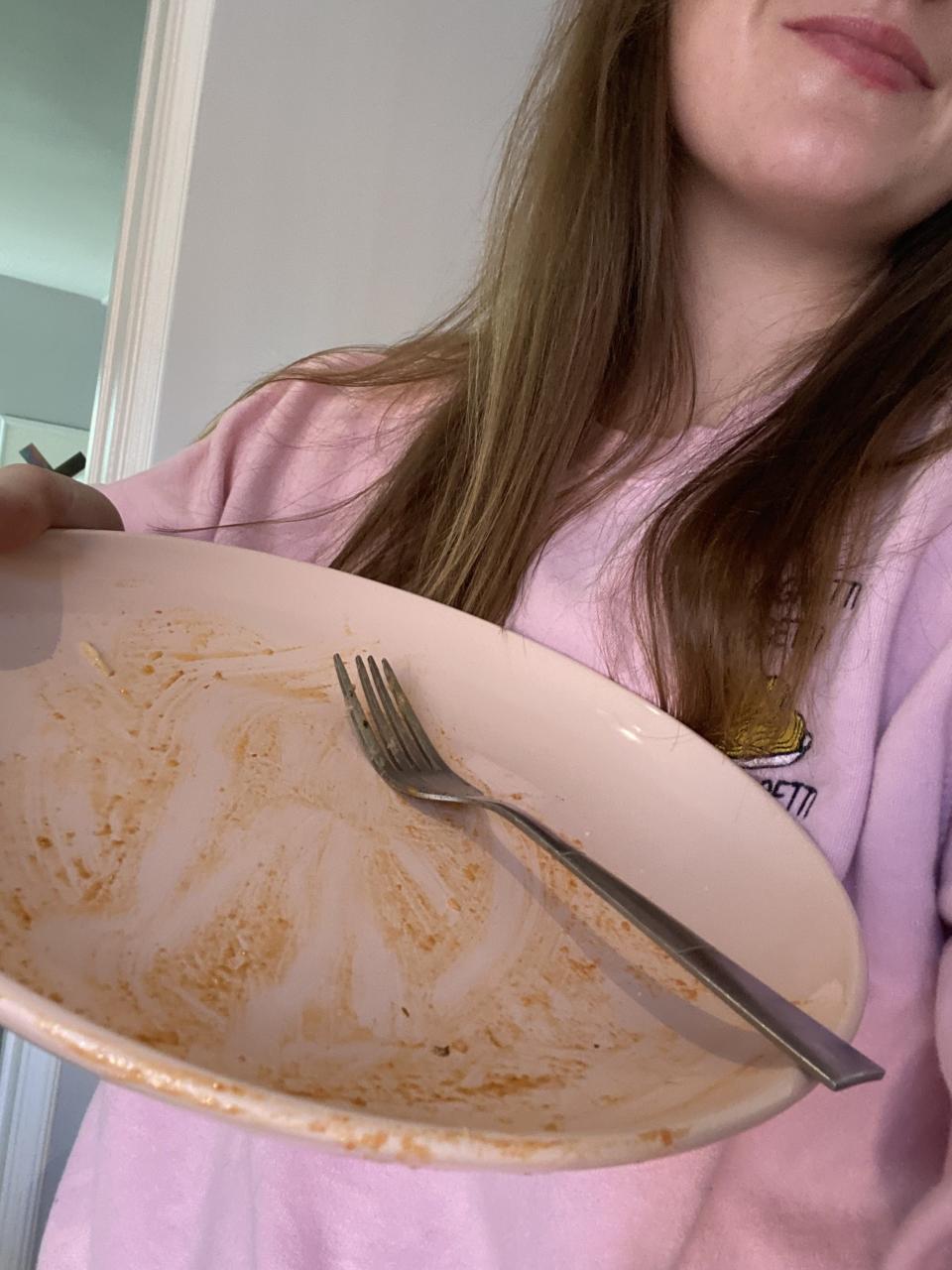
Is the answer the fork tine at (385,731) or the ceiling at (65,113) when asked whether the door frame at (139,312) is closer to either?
the fork tine at (385,731)

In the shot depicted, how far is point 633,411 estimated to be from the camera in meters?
0.58

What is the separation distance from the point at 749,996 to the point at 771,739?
0.22 meters

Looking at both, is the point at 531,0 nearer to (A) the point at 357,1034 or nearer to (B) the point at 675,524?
(B) the point at 675,524

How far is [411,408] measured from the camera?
649 mm

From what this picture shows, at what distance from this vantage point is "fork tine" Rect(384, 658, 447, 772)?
0.36 meters

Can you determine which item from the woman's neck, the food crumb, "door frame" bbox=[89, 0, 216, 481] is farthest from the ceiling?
the food crumb

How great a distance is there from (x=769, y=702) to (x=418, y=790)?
20cm

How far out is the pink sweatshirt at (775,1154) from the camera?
327 millimetres

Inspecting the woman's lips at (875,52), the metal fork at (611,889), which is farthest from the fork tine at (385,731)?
the woman's lips at (875,52)

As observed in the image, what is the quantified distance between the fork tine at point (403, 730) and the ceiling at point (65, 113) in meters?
2.08

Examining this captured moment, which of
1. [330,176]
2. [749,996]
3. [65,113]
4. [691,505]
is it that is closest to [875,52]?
[691,505]

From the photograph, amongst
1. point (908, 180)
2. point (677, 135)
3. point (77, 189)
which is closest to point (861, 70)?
point (908, 180)

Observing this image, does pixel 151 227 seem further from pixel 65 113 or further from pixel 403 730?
pixel 65 113

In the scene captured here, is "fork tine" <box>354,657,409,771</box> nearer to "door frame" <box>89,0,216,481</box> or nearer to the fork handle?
the fork handle
